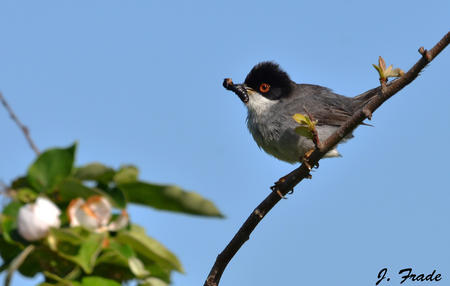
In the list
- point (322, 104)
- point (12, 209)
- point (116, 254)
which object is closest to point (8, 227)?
point (12, 209)

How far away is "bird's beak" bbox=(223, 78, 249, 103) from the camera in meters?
7.52

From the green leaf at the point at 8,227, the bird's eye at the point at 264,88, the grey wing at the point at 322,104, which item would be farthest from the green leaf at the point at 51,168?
the bird's eye at the point at 264,88

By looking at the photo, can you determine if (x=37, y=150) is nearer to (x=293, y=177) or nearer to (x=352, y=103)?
(x=293, y=177)

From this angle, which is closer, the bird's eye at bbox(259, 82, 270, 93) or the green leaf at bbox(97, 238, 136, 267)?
the green leaf at bbox(97, 238, 136, 267)

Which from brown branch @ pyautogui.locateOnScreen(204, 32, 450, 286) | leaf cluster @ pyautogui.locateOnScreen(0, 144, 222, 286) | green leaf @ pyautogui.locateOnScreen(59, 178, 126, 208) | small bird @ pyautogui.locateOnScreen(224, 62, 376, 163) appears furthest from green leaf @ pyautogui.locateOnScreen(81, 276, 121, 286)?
small bird @ pyautogui.locateOnScreen(224, 62, 376, 163)

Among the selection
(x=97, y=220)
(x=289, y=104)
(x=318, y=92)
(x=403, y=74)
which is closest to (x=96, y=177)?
(x=97, y=220)

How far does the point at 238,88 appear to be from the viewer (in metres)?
7.55

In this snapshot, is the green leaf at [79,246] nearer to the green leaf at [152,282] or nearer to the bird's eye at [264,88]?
the green leaf at [152,282]

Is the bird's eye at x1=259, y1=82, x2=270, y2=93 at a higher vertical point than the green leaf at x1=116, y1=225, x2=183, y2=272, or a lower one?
higher

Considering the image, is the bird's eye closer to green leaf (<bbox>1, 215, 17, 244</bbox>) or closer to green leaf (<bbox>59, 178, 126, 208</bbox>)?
green leaf (<bbox>59, 178, 126, 208</bbox>)

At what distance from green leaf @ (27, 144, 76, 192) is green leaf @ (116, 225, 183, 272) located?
26 cm

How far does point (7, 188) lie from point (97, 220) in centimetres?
32

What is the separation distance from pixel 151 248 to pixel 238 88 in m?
5.89

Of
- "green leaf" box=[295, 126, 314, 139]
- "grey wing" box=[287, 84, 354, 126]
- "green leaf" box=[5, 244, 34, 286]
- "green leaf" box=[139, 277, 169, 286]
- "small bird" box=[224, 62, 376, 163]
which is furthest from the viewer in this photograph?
"grey wing" box=[287, 84, 354, 126]
